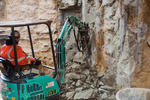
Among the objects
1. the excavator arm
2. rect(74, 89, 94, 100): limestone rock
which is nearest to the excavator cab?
the excavator arm

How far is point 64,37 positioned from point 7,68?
120 cm

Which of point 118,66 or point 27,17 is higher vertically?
point 27,17

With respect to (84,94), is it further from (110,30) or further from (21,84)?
(21,84)

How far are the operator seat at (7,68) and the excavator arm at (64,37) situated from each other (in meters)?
0.84

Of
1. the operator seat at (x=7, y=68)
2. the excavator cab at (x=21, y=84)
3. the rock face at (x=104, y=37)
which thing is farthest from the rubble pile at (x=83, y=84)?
the operator seat at (x=7, y=68)

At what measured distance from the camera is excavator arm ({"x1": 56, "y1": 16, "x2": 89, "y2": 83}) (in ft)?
10.5

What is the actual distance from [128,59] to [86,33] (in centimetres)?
174

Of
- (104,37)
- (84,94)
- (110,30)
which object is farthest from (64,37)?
(84,94)

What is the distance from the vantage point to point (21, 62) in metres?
2.54

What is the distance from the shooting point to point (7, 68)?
2.45m

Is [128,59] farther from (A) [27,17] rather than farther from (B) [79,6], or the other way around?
(A) [27,17]

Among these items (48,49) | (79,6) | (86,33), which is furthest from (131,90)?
(48,49)

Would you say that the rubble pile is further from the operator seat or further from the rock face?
the operator seat

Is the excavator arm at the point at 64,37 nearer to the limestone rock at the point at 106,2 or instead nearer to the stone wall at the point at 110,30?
the stone wall at the point at 110,30
